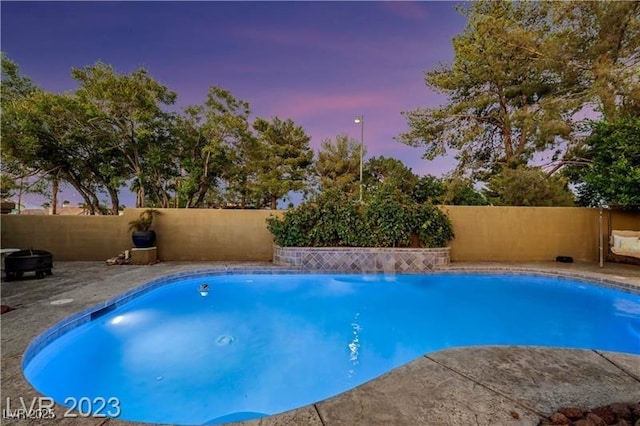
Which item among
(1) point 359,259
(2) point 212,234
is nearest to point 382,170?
(1) point 359,259

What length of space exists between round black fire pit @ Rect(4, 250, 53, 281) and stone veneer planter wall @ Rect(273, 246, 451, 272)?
4660 mm

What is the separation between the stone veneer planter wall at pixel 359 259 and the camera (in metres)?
7.54

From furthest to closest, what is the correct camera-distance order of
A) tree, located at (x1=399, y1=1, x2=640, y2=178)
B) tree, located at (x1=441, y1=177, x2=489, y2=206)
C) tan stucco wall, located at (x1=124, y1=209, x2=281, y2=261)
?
1. tree, located at (x1=441, y1=177, x2=489, y2=206)
2. tree, located at (x1=399, y1=1, x2=640, y2=178)
3. tan stucco wall, located at (x1=124, y1=209, x2=281, y2=261)

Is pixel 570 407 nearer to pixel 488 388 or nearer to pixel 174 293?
pixel 488 388

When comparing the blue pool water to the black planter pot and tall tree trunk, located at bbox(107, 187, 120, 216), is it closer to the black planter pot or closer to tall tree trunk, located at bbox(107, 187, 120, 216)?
the black planter pot

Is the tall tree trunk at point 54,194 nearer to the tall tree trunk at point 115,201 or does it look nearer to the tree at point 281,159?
the tall tree trunk at point 115,201

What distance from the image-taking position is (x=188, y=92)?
12.7 m

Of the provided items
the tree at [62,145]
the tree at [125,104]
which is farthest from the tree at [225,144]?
the tree at [62,145]

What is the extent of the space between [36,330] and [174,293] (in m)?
2.68

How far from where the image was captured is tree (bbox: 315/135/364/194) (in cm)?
2173

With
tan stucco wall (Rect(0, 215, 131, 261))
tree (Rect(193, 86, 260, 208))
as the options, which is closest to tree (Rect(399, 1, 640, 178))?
tree (Rect(193, 86, 260, 208))

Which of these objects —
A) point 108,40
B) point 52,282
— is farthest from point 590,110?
point 108,40

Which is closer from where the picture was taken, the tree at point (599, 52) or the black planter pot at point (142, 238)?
the black planter pot at point (142, 238)

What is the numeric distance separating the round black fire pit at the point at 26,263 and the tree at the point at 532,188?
12.5 metres
